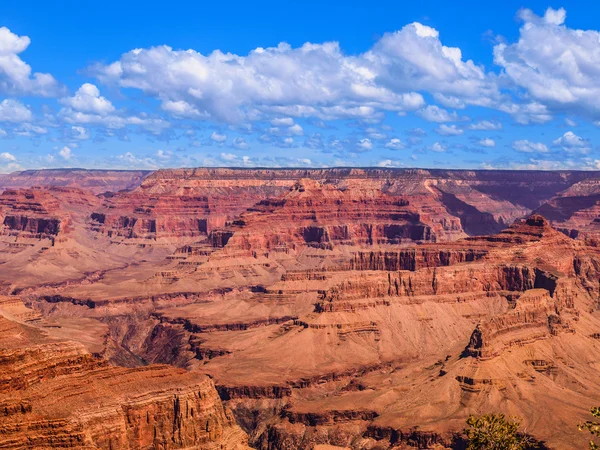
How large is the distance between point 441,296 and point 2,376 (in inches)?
4166

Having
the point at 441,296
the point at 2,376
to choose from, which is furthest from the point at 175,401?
the point at 441,296

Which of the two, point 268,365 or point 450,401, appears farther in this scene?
point 268,365

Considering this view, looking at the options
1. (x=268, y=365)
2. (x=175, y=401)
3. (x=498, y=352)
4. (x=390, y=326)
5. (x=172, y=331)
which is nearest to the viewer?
(x=175, y=401)

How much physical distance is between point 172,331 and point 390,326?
1881 inches

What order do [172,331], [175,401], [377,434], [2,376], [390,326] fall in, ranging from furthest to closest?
[172,331] → [390,326] → [377,434] → [175,401] → [2,376]

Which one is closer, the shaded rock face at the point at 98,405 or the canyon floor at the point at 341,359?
the shaded rock face at the point at 98,405

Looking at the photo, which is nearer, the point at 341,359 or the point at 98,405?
the point at 98,405

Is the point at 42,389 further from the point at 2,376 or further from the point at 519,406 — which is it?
the point at 519,406

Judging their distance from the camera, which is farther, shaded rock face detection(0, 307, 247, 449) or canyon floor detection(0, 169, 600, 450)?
canyon floor detection(0, 169, 600, 450)

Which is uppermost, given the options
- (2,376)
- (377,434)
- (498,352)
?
(2,376)

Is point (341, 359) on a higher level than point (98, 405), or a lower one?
lower

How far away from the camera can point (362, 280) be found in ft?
519

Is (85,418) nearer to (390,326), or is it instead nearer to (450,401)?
(450,401)

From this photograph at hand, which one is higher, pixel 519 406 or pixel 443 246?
pixel 443 246
